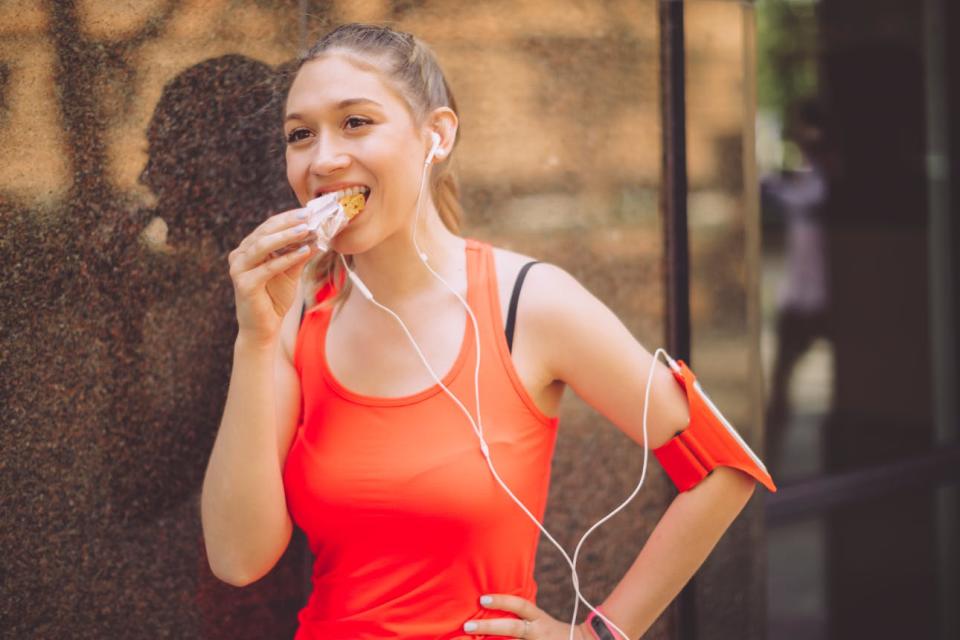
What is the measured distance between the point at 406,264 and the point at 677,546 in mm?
837

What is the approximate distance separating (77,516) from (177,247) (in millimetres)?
669

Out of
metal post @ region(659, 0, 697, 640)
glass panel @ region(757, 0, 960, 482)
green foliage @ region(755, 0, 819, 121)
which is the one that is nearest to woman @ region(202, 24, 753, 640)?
metal post @ region(659, 0, 697, 640)

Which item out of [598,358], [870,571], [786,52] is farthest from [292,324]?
[786,52]

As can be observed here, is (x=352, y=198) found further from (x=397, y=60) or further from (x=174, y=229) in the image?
(x=174, y=229)

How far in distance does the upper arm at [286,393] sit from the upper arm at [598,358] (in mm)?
526

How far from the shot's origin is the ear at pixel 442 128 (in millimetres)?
2270

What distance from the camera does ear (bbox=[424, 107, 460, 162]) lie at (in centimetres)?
227

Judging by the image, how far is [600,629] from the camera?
237 cm

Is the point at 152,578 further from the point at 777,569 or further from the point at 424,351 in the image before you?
the point at 777,569

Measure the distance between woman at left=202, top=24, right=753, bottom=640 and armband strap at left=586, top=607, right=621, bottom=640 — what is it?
0.06ft

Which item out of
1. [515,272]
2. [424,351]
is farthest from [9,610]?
[515,272]

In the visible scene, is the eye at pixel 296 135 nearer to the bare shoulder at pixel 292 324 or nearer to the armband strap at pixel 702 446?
the bare shoulder at pixel 292 324

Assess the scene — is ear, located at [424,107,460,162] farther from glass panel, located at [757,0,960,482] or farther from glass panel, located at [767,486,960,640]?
glass panel, located at [757,0,960,482]

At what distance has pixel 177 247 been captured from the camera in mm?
2646
